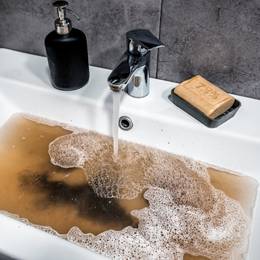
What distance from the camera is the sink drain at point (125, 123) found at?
733 mm

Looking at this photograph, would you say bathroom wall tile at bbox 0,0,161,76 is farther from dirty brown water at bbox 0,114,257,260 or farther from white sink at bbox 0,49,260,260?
dirty brown water at bbox 0,114,257,260

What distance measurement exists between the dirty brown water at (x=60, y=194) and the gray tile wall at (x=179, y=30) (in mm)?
193

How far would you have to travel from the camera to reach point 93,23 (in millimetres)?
739

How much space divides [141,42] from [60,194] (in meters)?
0.31

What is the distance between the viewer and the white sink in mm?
675

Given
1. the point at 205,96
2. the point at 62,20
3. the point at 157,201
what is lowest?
the point at 157,201

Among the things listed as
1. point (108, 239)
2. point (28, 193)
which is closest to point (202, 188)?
point (108, 239)

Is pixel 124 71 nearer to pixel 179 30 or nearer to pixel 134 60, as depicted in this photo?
pixel 134 60

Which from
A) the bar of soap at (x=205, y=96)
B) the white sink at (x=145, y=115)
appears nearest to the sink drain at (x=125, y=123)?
the white sink at (x=145, y=115)

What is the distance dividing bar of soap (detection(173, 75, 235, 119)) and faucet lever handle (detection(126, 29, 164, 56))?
11 cm

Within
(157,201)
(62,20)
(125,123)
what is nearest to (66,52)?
(62,20)

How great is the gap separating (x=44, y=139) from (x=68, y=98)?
10 centimetres

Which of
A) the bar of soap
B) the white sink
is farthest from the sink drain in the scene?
the bar of soap

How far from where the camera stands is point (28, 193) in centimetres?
65
